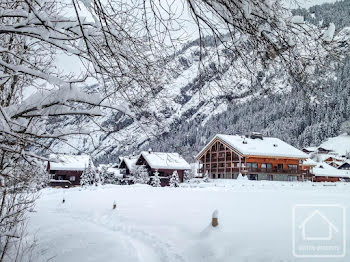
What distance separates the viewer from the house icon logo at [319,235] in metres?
5.43

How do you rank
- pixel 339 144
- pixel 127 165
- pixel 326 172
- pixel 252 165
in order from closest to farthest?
1. pixel 252 165
2. pixel 127 165
3. pixel 326 172
4. pixel 339 144

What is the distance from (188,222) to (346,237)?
4.54 meters

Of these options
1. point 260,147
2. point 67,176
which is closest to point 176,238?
point 260,147

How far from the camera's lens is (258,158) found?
4634 cm

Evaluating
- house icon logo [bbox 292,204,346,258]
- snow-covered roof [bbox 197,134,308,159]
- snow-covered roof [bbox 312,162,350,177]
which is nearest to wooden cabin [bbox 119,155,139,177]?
snow-covered roof [bbox 197,134,308,159]

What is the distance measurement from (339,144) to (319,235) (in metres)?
122

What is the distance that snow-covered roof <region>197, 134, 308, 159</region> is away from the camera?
4477cm

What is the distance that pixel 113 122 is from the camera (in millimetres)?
4141

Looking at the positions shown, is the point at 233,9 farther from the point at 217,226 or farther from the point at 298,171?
the point at 298,171

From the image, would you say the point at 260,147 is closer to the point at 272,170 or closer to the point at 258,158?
the point at 258,158

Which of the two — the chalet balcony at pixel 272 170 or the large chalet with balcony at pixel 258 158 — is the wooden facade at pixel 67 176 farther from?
the chalet balcony at pixel 272 170

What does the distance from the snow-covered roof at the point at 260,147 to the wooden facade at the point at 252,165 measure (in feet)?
2.50

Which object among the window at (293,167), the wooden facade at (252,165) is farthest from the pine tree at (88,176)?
the window at (293,167)

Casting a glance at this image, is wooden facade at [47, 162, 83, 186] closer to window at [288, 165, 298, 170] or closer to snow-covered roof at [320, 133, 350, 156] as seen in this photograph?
window at [288, 165, 298, 170]
